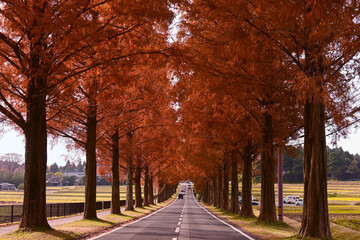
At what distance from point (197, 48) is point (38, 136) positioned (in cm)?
588

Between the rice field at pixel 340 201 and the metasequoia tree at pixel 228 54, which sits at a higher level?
the metasequoia tree at pixel 228 54

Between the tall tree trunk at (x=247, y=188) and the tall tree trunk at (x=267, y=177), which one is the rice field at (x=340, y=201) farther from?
the tall tree trunk at (x=267, y=177)

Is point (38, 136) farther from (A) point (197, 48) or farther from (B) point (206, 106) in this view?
(B) point (206, 106)

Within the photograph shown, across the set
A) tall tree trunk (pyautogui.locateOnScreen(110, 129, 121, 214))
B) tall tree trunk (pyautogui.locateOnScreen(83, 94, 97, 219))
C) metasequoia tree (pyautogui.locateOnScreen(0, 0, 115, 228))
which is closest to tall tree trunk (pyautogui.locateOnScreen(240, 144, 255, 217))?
tall tree trunk (pyautogui.locateOnScreen(110, 129, 121, 214))

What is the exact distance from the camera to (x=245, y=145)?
932 inches

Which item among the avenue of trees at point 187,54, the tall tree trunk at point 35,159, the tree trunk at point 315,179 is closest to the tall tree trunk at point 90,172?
the avenue of trees at point 187,54

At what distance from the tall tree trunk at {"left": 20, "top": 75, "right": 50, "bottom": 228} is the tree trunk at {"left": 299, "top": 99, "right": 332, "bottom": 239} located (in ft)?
27.2

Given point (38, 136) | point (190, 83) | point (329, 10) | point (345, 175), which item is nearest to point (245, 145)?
point (190, 83)

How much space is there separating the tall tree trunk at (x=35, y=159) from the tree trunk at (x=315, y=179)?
8289mm

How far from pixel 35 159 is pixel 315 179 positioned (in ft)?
28.7

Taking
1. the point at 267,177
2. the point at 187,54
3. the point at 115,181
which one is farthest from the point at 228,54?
the point at 115,181

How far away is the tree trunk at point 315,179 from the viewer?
433 inches

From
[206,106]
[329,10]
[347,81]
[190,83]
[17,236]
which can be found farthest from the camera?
[206,106]

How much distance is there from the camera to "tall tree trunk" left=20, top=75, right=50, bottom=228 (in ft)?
38.5
